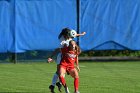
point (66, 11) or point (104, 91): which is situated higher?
point (66, 11)

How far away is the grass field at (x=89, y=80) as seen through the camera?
11.2 meters

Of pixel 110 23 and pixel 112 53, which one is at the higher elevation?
pixel 110 23

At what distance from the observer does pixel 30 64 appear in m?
19.2

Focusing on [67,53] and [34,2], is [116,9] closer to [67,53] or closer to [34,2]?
[34,2]

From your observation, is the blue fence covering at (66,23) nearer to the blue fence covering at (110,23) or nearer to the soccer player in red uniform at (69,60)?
the blue fence covering at (110,23)

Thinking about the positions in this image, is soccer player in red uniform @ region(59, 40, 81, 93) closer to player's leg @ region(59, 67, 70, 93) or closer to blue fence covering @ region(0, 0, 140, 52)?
player's leg @ region(59, 67, 70, 93)

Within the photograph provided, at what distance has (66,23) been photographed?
19719 mm

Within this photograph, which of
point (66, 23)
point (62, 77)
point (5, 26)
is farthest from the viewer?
point (66, 23)

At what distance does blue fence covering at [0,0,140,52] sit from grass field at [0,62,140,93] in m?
2.39

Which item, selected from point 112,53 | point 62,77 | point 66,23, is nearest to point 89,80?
point 62,77

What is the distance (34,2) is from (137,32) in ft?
14.2

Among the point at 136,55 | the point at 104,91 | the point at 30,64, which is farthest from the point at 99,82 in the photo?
the point at 136,55

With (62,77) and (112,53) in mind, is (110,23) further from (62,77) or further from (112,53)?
(62,77)

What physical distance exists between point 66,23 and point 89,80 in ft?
22.2
